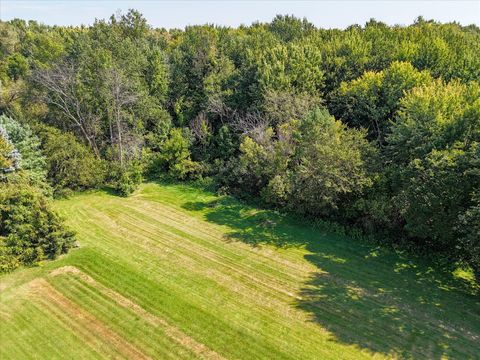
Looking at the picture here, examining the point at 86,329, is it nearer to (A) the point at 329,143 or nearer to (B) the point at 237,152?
(A) the point at 329,143

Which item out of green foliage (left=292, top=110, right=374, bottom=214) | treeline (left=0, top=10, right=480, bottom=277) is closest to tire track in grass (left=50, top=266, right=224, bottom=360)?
treeline (left=0, top=10, right=480, bottom=277)

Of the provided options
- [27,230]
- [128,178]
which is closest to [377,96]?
[128,178]

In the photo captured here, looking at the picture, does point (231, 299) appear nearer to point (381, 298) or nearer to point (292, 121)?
point (381, 298)

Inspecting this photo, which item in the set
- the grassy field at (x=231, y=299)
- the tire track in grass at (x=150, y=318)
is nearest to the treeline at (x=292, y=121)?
the grassy field at (x=231, y=299)

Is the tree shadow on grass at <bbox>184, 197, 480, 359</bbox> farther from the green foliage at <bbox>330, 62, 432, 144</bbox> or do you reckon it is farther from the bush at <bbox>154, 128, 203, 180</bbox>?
the green foliage at <bbox>330, 62, 432, 144</bbox>

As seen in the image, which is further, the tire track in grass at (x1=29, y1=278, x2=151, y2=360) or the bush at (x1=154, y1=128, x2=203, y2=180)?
the bush at (x1=154, y1=128, x2=203, y2=180)

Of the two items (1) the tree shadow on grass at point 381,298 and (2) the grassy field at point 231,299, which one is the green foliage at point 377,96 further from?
(2) the grassy field at point 231,299
